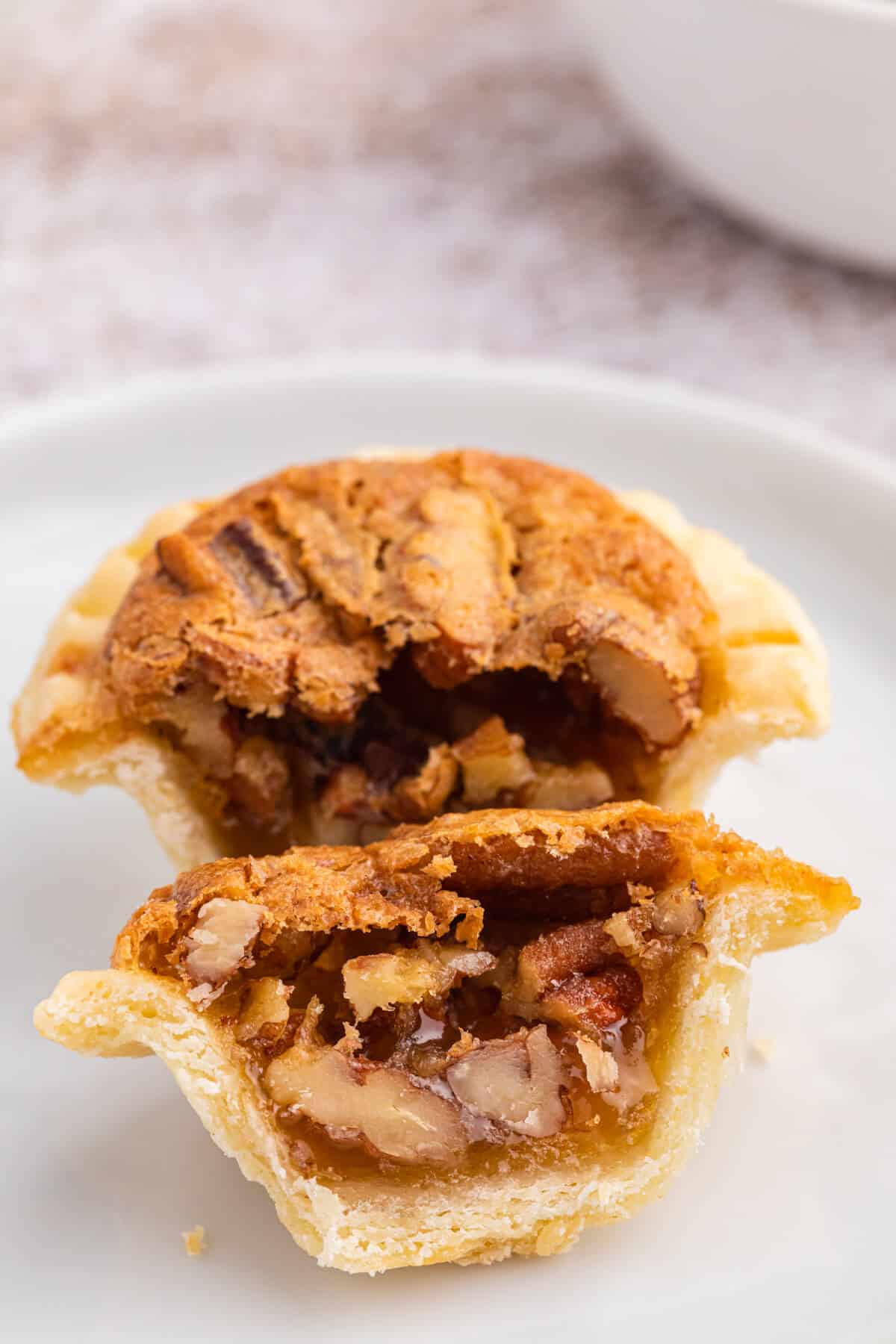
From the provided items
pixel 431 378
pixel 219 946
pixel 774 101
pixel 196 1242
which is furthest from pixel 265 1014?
pixel 774 101

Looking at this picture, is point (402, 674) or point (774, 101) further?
point (774, 101)

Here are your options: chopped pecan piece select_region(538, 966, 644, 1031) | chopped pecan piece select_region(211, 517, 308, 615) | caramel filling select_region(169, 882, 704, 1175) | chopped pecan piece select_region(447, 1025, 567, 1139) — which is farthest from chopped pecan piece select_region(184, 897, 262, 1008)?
chopped pecan piece select_region(211, 517, 308, 615)

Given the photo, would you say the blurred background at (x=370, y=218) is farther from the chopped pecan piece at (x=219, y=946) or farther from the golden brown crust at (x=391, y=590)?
the chopped pecan piece at (x=219, y=946)

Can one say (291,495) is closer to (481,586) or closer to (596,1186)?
(481,586)

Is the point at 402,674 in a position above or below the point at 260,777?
above

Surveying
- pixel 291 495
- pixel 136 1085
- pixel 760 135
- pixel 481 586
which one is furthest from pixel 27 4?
pixel 136 1085

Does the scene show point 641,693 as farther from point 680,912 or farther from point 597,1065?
point 597,1065

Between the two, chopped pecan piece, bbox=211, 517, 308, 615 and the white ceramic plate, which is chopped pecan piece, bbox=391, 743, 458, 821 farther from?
the white ceramic plate
